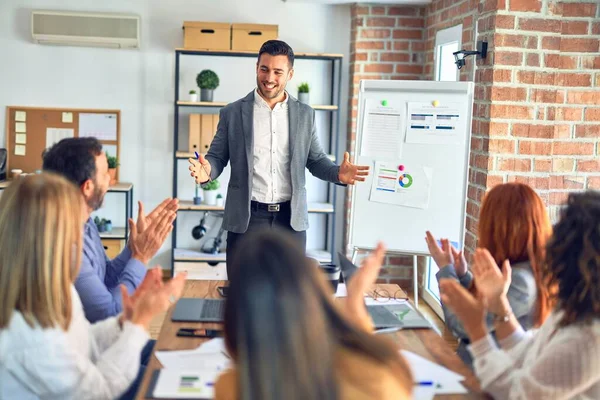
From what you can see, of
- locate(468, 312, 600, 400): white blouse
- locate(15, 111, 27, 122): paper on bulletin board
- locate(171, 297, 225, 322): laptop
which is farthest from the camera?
locate(15, 111, 27, 122): paper on bulletin board

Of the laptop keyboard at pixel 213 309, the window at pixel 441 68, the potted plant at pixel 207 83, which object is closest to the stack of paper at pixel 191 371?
the laptop keyboard at pixel 213 309

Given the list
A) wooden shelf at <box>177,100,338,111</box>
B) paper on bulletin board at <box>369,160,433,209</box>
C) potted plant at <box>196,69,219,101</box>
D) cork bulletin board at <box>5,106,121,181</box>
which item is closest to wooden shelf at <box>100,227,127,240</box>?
cork bulletin board at <box>5,106,121,181</box>

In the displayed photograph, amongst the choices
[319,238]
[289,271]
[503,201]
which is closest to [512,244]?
[503,201]

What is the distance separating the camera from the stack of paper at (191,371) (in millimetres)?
1634

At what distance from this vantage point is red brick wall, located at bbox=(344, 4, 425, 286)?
201 inches

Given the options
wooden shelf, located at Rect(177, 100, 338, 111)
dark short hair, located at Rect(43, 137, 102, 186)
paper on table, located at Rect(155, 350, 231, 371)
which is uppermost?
wooden shelf, located at Rect(177, 100, 338, 111)

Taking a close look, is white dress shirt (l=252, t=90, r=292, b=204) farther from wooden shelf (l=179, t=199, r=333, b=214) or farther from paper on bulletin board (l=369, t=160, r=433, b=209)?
wooden shelf (l=179, t=199, r=333, b=214)

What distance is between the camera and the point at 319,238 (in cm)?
564

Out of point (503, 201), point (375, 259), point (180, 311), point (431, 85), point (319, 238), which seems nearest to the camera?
point (375, 259)

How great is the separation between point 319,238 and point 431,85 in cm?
216

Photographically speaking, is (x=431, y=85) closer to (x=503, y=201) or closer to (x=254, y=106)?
(x=254, y=106)

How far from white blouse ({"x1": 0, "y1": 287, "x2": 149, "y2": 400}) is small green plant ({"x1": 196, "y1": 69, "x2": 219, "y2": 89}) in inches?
140

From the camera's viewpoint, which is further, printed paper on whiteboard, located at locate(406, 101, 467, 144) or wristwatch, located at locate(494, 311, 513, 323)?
printed paper on whiteboard, located at locate(406, 101, 467, 144)

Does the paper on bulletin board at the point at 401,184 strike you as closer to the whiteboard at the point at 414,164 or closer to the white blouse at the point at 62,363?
the whiteboard at the point at 414,164
